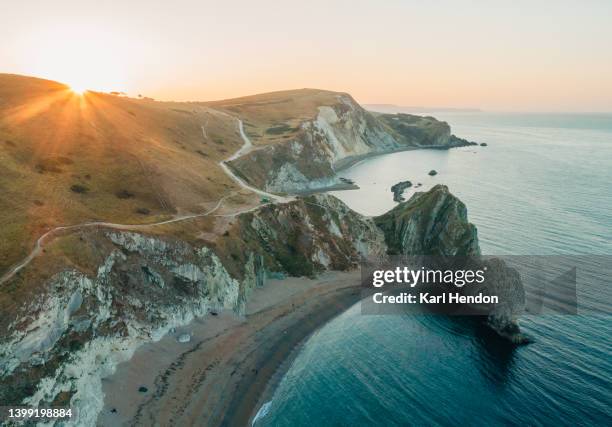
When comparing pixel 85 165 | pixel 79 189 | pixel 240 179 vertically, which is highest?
pixel 85 165

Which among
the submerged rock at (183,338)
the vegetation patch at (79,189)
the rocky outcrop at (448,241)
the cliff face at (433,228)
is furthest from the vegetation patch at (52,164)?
the cliff face at (433,228)

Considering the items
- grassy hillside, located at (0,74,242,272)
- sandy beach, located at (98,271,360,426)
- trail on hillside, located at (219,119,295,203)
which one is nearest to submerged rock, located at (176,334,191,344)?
sandy beach, located at (98,271,360,426)

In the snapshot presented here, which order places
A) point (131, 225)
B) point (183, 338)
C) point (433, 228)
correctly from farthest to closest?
point (433, 228)
point (131, 225)
point (183, 338)

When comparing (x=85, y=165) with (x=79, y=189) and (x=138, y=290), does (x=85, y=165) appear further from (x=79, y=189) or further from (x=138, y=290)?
(x=138, y=290)

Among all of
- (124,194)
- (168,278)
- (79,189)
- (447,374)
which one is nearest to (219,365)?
(168,278)

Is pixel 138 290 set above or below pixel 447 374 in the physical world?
above

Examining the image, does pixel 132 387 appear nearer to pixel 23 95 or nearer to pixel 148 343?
pixel 148 343

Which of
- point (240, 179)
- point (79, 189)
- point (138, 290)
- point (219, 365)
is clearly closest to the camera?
point (219, 365)

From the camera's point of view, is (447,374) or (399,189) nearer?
(447,374)
